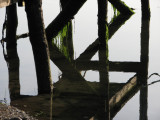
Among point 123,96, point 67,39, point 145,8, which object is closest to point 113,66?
point 67,39

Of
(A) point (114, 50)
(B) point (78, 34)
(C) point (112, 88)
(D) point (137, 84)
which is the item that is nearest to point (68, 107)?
(C) point (112, 88)

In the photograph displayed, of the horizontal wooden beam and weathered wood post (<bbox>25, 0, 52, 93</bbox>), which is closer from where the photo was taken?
weathered wood post (<bbox>25, 0, 52, 93</bbox>)

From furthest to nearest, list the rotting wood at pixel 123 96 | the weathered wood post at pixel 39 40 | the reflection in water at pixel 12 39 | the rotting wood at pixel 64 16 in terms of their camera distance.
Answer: the reflection in water at pixel 12 39, the rotting wood at pixel 64 16, the rotting wood at pixel 123 96, the weathered wood post at pixel 39 40

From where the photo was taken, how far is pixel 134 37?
16.1 m

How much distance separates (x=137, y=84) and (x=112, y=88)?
1.28 metres

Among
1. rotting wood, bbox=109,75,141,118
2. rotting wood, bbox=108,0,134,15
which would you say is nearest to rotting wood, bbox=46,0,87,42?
rotting wood, bbox=109,75,141,118

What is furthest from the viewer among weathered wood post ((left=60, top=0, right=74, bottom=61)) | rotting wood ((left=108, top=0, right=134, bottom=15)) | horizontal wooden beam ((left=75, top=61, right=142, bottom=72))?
rotting wood ((left=108, top=0, right=134, bottom=15))

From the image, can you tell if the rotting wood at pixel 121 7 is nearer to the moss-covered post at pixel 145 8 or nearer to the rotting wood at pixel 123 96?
the moss-covered post at pixel 145 8

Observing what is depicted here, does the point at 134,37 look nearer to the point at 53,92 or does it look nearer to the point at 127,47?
the point at 127,47

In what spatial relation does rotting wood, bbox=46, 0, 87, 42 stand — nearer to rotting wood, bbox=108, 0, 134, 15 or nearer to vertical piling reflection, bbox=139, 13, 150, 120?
vertical piling reflection, bbox=139, 13, 150, 120

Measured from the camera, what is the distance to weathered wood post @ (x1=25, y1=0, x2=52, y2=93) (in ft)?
23.8

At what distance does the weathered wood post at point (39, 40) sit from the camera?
7262 millimetres

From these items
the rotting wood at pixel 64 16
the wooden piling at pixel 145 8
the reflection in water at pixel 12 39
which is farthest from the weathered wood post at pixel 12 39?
the wooden piling at pixel 145 8

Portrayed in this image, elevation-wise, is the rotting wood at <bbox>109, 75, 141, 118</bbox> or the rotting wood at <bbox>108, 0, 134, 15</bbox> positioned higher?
the rotting wood at <bbox>108, 0, 134, 15</bbox>
